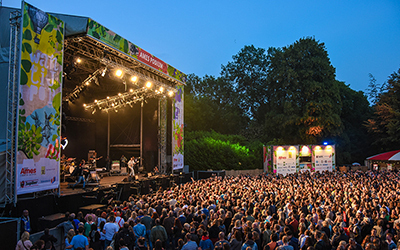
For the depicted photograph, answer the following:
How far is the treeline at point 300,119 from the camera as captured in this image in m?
29.5

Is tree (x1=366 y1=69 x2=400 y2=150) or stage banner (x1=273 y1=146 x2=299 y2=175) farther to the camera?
tree (x1=366 y1=69 x2=400 y2=150)

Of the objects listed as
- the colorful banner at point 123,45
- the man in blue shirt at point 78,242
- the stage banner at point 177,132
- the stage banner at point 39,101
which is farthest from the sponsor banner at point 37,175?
the stage banner at point 177,132

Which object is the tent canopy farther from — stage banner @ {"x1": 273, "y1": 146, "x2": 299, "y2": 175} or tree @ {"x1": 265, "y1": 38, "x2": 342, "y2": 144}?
stage banner @ {"x1": 273, "y1": 146, "x2": 299, "y2": 175}

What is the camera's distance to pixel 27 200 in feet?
32.6

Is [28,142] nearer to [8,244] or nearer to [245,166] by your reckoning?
[8,244]

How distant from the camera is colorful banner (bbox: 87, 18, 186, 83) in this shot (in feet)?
40.9

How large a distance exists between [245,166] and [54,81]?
21515mm

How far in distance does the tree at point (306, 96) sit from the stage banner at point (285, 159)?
8.43 metres

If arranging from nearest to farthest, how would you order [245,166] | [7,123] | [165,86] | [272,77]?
1. [7,123]
2. [165,86]
3. [245,166]
4. [272,77]

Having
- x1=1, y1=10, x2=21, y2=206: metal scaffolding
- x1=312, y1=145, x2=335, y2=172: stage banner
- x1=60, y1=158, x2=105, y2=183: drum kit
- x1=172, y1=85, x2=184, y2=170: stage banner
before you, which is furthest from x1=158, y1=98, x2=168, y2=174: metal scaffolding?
x1=312, y1=145, x2=335, y2=172: stage banner

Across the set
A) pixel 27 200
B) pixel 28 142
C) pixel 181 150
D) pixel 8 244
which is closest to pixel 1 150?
pixel 28 142

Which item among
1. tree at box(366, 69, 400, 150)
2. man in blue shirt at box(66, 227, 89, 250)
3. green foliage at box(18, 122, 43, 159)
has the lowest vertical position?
man in blue shirt at box(66, 227, 89, 250)

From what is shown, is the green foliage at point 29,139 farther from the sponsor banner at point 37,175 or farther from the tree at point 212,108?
the tree at point 212,108

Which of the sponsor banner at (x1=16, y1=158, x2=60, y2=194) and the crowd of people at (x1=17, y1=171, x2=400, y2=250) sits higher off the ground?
the sponsor banner at (x1=16, y1=158, x2=60, y2=194)
